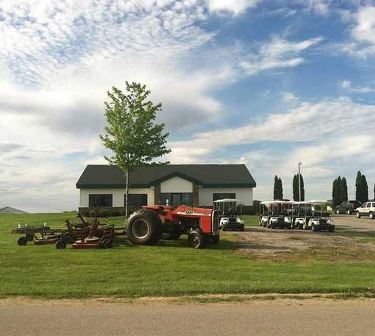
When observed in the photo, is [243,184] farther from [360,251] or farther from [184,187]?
[360,251]

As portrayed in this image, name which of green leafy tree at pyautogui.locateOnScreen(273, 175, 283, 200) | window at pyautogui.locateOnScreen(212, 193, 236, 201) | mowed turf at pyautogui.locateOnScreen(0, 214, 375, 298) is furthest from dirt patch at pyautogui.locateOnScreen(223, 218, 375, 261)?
green leafy tree at pyautogui.locateOnScreen(273, 175, 283, 200)

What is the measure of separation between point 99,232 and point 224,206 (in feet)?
54.5

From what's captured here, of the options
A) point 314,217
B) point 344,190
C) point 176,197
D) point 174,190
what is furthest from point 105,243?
point 344,190

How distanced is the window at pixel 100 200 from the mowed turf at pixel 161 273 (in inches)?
1378

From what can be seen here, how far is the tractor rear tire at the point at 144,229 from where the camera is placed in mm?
19219

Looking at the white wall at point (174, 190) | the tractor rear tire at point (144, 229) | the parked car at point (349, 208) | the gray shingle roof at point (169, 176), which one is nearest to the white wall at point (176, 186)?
the white wall at point (174, 190)

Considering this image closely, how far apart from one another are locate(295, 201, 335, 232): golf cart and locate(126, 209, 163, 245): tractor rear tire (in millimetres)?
13893

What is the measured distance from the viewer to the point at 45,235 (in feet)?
65.2

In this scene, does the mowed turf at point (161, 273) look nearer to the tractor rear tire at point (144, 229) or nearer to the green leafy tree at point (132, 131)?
the tractor rear tire at point (144, 229)

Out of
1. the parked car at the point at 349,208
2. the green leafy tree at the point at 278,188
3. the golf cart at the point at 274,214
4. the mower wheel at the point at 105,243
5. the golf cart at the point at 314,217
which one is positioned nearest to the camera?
the mower wheel at the point at 105,243

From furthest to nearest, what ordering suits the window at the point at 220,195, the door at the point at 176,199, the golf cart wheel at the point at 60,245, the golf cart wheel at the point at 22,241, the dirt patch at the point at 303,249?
the window at the point at 220,195, the door at the point at 176,199, the golf cart wheel at the point at 22,241, the golf cart wheel at the point at 60,245, the dirt patch at the point at 303,249

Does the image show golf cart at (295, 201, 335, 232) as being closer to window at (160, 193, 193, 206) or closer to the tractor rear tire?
the tractor rear tire

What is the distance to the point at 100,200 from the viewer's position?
52875mm

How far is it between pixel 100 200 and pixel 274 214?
2293cm
